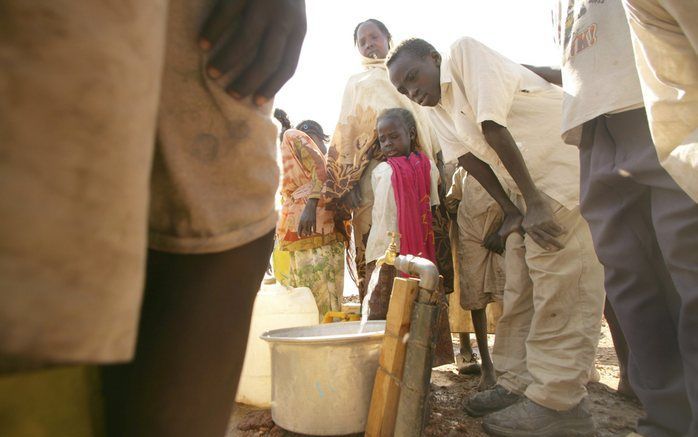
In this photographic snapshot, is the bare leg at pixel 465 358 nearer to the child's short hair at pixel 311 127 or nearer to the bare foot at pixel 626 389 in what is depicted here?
the bare foot at pixel 626 389

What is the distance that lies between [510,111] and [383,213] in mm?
1106

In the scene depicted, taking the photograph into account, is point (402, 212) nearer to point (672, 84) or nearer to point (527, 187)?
point (527, 187)

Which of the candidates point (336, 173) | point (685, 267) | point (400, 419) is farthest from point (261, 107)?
point (336, 173)

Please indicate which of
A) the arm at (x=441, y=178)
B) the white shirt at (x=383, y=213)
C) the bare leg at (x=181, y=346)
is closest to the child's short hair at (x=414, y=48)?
the white shirt at (x=383, y=213)

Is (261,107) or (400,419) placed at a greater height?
(261,107)

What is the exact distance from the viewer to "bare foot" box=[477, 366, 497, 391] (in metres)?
3.09

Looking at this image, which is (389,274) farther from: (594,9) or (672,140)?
(672,140)

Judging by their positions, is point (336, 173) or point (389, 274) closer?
point (389, 274)

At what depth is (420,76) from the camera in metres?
2.73

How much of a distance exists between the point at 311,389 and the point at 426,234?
144 cm

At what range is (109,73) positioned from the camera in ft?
1.18

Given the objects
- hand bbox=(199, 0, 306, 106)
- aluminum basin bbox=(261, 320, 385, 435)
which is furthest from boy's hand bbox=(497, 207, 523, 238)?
hand bbox=(199, 0, 306, 106)

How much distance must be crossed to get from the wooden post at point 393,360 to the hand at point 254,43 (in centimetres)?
139

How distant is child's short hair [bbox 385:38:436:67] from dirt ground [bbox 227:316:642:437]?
191 centimetres
